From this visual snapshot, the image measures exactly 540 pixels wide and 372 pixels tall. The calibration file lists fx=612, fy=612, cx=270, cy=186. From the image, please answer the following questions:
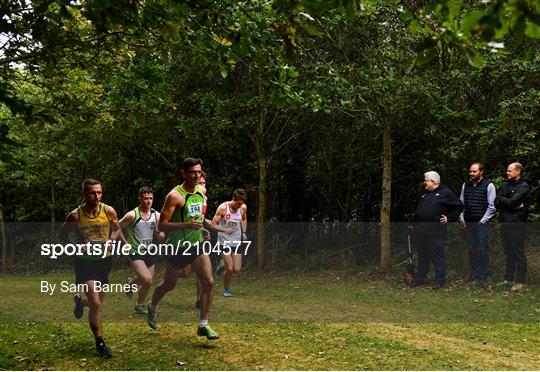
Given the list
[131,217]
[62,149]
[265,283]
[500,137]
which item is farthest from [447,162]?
[62,149]

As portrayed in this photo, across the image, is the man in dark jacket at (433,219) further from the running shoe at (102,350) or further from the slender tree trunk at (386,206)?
the running shoe at (102,350)

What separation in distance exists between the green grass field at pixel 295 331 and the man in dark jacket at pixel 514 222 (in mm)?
416

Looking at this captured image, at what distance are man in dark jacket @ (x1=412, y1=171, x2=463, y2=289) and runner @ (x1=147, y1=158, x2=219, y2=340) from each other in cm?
492

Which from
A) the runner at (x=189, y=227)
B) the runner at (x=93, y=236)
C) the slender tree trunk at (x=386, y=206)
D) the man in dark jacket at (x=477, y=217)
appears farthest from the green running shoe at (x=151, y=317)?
the slender tree trunk at (x=386, y=206)

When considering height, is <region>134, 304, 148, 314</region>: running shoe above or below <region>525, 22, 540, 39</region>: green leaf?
below

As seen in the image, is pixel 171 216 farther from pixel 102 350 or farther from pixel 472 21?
pixel 472 21

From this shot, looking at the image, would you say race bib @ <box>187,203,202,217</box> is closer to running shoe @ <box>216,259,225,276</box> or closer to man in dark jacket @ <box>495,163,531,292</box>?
running shoe @ <box>216,259,225,276</box>

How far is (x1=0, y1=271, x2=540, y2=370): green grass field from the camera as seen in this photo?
684 cm

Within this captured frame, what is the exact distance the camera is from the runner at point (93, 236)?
681 centimetres

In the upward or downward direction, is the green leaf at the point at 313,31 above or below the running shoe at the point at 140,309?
above

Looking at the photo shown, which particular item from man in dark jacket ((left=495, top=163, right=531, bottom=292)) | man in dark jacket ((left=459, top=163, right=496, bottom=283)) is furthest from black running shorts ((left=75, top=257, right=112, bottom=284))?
man in dark jacket ((left=495, top=163, right=531, bottom=292))

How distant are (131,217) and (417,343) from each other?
Answer: 3939 mm

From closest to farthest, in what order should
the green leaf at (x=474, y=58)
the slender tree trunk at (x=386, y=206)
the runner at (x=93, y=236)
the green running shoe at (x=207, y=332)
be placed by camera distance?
the green leaf at (x=474, y=58) < the runner at (x=93, y=236) < the green running shoe at (x=207, y=332) < the slender tree trunk at (x=386, y=206)

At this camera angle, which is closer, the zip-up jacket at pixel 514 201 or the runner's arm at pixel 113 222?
the runner's arm at pixel 113 222
